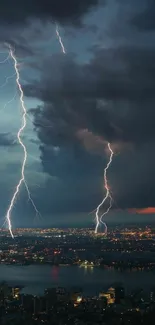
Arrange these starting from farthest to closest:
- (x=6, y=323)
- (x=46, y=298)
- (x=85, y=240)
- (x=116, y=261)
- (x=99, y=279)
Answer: (x=85, y=240)
(x=116, y=261)
(x=99, y=279)
(x=46, y=298)
(x=6, y=323)

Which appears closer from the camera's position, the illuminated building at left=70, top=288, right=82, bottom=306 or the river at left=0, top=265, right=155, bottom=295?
the illuminated building at left=70, top=288, right=82, bottom=306

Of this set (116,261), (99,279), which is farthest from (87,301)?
(116,261)

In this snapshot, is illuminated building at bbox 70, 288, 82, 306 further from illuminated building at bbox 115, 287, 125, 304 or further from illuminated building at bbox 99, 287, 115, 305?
illuminated building at bbox 115, 287, 125, 304

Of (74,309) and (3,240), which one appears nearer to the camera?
(74,309)

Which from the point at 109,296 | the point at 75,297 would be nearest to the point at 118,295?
the point at 109,296

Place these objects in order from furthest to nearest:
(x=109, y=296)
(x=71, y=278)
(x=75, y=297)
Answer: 1. (x=71, y=278)
2. (x=109, y=296)
3. (x=75, y=297)

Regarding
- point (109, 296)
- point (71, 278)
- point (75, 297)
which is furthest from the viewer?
point (71, 278)

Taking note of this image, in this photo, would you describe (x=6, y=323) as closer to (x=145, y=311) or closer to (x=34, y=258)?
(x=145, y=311)

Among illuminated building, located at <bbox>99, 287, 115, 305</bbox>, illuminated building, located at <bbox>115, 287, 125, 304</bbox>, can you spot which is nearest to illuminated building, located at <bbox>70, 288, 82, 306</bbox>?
illuminated building, located at <bbox>99, 287, 115, 305</bbox>

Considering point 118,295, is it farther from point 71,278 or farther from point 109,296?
point 71,278
